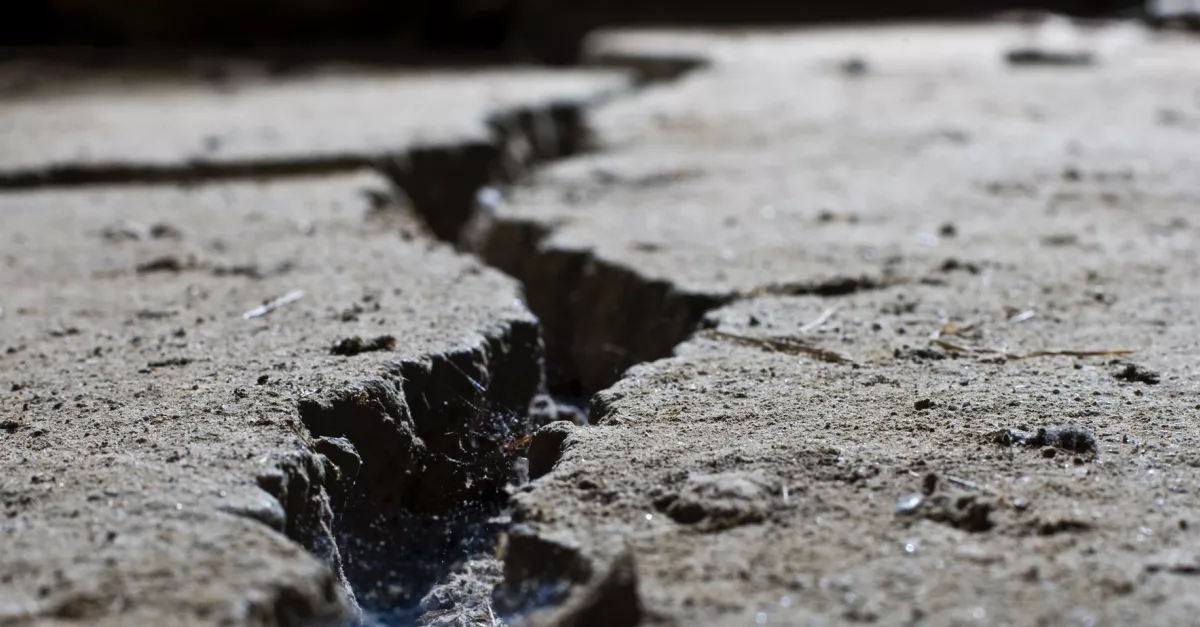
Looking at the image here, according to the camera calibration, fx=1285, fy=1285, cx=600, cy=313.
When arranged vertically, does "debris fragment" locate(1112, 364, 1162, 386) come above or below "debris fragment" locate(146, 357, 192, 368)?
above

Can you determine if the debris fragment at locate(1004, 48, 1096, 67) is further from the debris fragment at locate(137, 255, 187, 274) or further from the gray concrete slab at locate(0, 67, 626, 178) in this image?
the debris fragment at locate(137, 255, 187, 274)

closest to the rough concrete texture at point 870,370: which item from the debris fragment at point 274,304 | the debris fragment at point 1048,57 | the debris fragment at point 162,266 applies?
the debris fragment at point 274,304

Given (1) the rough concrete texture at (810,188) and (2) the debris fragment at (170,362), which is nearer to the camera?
(2) the debris fragment at (170,362)

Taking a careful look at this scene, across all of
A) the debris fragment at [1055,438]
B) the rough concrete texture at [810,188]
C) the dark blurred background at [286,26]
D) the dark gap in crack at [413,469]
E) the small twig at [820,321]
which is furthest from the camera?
the dark blurred background at [286,26]

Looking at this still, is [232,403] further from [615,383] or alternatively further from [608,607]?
[608,607]

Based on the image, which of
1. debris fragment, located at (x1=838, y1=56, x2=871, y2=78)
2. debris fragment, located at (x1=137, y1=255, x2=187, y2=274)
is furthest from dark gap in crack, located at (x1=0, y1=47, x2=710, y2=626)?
debris fragment, located at (x1=838, y1=56, x2=871, y2=78)

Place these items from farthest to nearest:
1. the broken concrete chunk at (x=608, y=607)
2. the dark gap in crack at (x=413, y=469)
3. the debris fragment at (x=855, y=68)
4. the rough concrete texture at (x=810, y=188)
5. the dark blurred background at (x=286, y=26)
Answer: the dark blurred background at (x=286, y=26)
the debris fragment at (x=855, y=68)
the rough concrete texture at (x=810, y=188)
the dark gap in crack at (x=413, y=469)
the broken concrete chunk at (x=608, y=607)

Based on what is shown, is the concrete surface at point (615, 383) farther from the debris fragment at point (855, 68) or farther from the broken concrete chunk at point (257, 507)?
the debris fragment at point (855, 68)
